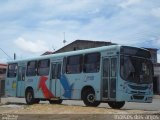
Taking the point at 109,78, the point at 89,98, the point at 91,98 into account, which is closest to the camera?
the point at 109,78

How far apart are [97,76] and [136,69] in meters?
1.95

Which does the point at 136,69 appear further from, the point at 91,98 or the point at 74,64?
the point at 74,64

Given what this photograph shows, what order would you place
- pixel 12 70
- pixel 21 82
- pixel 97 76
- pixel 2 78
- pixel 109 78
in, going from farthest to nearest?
pixel 2 78 < pixel 12 70 < pixel 21 82 < pixel 97 76 < pixel 109 78

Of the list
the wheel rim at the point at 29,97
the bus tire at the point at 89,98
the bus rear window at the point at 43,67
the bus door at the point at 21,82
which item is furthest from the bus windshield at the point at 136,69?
the bus door at the point at 21,82

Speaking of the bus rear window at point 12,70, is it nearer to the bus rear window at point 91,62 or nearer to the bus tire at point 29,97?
the bus tire at point 29,97

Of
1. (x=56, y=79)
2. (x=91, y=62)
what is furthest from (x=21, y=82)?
(x=91, y=62)

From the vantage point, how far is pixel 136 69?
20.5 metres

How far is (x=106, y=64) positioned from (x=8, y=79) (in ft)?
38.2

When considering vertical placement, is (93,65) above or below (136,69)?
above

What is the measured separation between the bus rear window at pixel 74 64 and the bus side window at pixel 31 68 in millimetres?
3873

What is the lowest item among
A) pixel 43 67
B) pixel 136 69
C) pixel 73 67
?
pixel 136 69

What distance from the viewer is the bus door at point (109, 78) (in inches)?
793

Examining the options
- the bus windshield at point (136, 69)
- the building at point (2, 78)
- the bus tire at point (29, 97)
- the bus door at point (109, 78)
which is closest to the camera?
the bus windshield at point (136, 69)

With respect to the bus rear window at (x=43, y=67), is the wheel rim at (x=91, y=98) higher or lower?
lower
